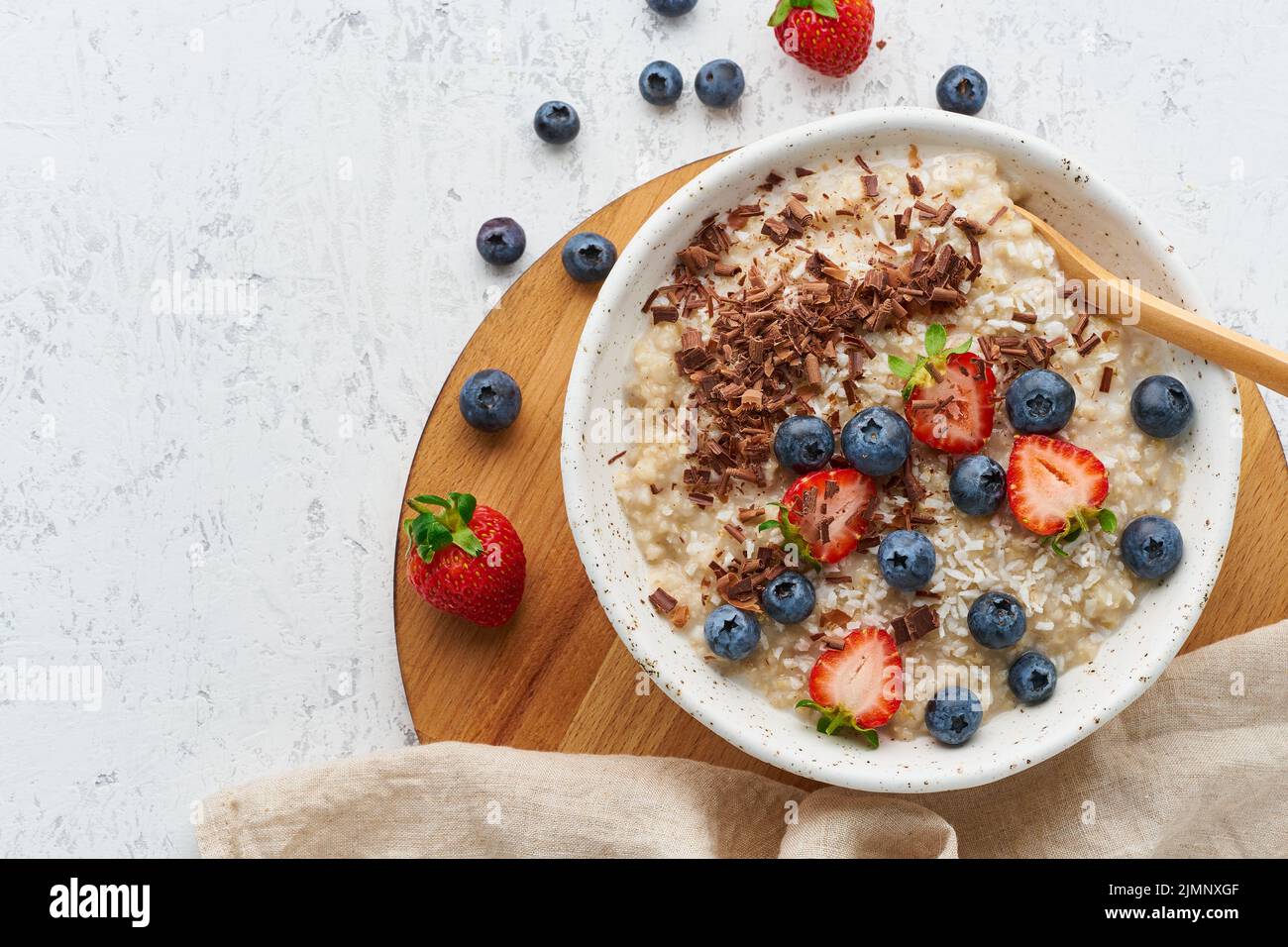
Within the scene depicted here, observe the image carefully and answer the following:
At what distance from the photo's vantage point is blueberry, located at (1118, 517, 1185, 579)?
2285 millimetres

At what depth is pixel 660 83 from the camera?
9.89 feet

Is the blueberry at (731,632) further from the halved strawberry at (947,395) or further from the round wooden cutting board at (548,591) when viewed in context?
the halved strawberry at (947,395)

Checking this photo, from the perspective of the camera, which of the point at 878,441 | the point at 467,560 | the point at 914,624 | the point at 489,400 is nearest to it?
the point at 878,441

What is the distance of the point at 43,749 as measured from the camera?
3.09 meters

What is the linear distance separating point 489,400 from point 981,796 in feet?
4.81

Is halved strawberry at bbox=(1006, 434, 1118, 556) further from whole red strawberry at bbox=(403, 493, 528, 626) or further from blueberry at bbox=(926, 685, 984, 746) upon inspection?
whole red strawberry at bbox=(403, 493, 528, 626)

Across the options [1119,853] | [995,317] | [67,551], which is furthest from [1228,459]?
[67,551]

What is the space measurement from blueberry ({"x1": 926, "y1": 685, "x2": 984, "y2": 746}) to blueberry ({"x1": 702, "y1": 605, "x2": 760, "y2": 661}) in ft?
1.30

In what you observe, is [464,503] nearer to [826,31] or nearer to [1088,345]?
[1088,345]

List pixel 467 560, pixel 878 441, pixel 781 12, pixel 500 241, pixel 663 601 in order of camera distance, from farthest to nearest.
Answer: pixel 500 241 → pixel 781 12 → pixel 467 560 → pixel 663 601 → pixel 878 441

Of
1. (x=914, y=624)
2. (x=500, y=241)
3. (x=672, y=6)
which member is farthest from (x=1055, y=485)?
(x=672, y=6)

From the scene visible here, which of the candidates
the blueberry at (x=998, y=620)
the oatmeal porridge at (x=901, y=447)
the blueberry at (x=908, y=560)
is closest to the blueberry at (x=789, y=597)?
the oatmeal porridge at (x=901, y=447)

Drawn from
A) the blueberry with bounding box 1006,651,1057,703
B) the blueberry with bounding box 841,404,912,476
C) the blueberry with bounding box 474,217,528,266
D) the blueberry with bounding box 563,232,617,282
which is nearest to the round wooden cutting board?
the blueberry with bounding box 563,232,617,282
